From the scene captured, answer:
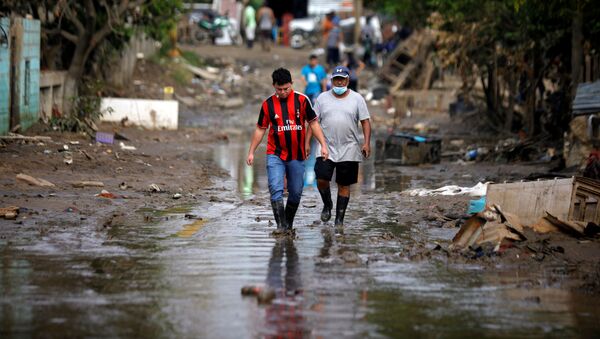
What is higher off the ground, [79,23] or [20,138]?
[79,23]

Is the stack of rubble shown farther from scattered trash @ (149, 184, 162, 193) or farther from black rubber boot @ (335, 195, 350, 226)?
scattered trash @ (149, 184, 162, 193)

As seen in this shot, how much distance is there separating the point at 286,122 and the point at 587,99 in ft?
24.2

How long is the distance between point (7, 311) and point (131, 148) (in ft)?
42.2

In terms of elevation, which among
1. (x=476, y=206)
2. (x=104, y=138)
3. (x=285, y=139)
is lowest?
(x=104, y=138)

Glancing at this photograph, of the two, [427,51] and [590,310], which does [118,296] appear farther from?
[427,51]

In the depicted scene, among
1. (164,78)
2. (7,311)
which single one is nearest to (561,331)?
(7,311)

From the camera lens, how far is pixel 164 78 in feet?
113

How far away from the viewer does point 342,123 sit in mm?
12422

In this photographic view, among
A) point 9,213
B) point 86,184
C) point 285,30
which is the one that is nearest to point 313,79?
point 86,184

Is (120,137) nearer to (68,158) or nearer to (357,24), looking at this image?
(68,158)

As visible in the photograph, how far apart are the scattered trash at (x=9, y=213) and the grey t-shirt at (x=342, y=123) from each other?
11.0 feet

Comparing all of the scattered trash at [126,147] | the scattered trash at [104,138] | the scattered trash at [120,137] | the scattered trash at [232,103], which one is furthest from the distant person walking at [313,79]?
the scattered trash at [232,103]

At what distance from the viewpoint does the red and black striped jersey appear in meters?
11.6

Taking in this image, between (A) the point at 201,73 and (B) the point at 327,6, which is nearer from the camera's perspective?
(A) the point at 201,73
